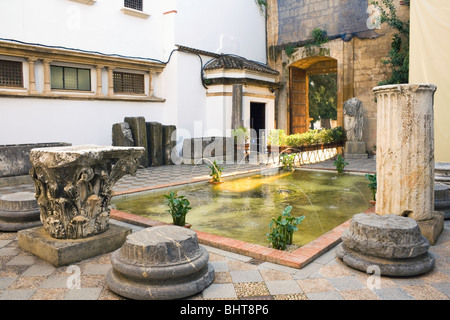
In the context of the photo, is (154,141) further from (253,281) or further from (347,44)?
(347,44)

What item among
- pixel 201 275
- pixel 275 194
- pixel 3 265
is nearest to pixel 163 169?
pixel 275 194

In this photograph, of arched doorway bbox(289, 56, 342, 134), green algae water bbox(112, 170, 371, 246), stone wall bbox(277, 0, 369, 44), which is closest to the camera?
green algae water bbox(112, 170, 371, 246)

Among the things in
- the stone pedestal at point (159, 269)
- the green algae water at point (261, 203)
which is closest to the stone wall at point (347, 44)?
the green algae water at point (261, 203)

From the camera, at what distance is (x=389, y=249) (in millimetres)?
3533

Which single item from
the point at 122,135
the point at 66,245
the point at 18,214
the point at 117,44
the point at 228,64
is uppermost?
the point at 117,44

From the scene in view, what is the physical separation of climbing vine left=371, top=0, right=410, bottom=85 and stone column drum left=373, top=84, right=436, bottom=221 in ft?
35.1

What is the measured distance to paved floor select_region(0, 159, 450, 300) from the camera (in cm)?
313

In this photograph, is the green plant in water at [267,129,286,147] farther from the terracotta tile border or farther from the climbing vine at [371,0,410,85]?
the terracotta tile border

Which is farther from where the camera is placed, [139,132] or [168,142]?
[168,142]

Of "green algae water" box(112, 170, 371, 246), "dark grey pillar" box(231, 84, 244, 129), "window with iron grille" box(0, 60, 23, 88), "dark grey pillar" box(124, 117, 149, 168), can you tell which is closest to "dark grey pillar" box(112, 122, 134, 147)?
"dark grey pillar" box(124, 117, 149, 168)

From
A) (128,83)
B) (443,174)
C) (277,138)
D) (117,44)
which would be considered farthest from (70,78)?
(443,174)

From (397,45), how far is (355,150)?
4307 mm

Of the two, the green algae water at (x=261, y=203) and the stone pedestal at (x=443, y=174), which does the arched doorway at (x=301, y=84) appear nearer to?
the green algae water at (x=261, y=203)
